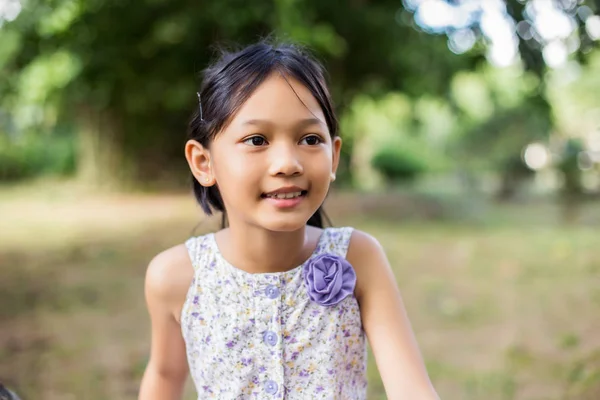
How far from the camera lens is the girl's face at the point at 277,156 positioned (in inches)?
57.6

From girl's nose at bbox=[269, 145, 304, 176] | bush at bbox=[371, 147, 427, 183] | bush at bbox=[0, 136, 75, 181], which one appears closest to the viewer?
girl's nose at bbox=[269, 145, 304, 176]

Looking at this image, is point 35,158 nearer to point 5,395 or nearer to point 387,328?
point 5,395

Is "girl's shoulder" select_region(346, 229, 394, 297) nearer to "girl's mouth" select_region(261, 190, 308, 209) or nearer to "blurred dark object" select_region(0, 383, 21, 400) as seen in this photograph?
"girl's mouth" select_region(261, 190, 308, 209)

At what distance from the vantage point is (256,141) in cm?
149

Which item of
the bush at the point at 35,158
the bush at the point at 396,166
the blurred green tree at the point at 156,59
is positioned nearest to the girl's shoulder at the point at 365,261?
the blurred green tree at the point at 156,59

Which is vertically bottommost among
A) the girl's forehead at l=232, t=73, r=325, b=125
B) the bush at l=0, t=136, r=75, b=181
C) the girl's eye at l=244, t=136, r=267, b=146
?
the girl's eye at l=244, t=136, r=267, b=146

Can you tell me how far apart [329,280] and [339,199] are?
10.3 m

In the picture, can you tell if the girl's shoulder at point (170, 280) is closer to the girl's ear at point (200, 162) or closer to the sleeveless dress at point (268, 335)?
the sleeveless dress at point (268, 335)

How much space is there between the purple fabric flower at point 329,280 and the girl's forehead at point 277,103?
1.21ft

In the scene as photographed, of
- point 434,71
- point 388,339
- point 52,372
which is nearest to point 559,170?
point 434,71

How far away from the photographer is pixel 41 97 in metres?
12.6

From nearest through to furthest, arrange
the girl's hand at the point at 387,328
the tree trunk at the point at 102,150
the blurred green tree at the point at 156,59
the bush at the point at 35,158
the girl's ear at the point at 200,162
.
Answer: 1. the girl's hand at the point at 387,328
2. the girl's ear at the point at 200,162
3. the blurred green tree at the point at 156,59
4. the tree trunk at the point at 102,150
5. the bush at the point at 35,158

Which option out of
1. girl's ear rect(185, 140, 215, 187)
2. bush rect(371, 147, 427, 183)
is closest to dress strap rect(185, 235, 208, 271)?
girl's ear rect(185, 140, 215, 187)

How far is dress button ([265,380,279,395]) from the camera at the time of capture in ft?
5.19
